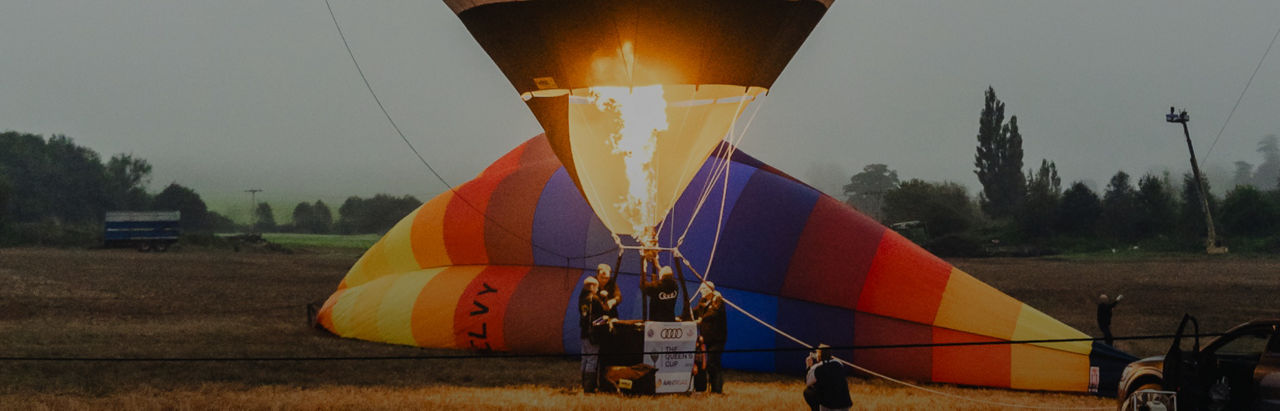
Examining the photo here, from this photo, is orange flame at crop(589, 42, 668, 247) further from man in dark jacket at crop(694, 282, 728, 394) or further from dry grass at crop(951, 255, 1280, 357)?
dry grass at crop(951, 255, 1280, 357)

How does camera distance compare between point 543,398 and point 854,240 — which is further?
point 854,240

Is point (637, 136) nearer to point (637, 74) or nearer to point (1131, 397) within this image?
point (637, 74)

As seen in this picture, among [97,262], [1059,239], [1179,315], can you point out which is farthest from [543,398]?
[1059,239]

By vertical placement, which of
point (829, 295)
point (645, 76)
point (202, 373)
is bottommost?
point (202, 373)

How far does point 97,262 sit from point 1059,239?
142ft

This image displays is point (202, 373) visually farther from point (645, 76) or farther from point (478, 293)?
point (645, 76)

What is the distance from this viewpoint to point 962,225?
64.0 meters

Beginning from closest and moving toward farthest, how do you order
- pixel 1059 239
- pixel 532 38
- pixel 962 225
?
pixel 532 38 < pixel 1059 239 < pixel 962 225

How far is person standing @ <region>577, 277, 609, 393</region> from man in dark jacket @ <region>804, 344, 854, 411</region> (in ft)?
7.94

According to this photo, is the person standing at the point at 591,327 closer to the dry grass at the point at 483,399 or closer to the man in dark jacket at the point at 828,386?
the dry grass at the point at 483,399

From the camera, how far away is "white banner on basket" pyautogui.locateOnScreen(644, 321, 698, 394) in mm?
10258

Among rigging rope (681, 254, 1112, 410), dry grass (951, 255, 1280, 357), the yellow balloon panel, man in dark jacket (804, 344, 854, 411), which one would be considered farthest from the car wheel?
dry grass (951, 255, 1280, 357)

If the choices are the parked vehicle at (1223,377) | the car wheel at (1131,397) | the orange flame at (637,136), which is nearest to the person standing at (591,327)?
the orange flame at (637,136)

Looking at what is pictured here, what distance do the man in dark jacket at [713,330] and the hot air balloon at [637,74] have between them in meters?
0.72
